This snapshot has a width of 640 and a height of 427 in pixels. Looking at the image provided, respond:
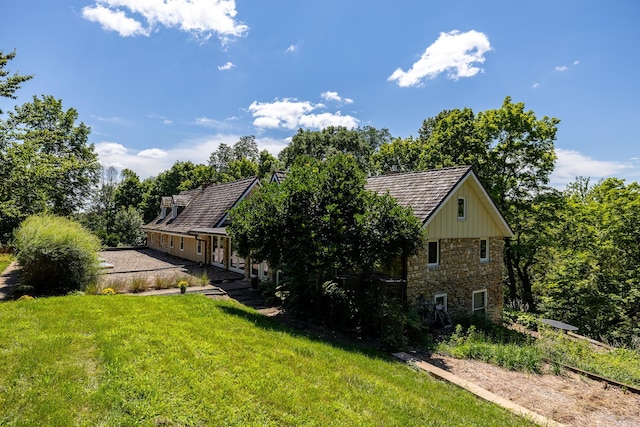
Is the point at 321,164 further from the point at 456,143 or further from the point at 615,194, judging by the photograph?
the point at 615,194

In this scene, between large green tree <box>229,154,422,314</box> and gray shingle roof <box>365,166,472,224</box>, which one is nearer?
large green tree <box>229,154,422,314</box>

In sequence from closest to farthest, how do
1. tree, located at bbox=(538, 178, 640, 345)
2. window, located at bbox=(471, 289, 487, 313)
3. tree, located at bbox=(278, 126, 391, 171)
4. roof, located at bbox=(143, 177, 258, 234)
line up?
window, located at bbox=(471, 289, 487, 313) → tree, located at bbox=(538, 178, 640, 345) → roof, located at bbox=(143, 177, 258, 234) → tree, located at bbox=(278, 126, 391, 171)

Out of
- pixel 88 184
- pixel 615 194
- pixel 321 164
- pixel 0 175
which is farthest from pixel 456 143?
pixel 88 184

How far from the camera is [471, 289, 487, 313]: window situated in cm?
1666

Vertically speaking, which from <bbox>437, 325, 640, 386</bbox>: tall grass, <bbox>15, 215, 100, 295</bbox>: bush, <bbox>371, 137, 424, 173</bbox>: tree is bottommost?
<bbox>437, 325, 640, 386</bbox>: tall grass

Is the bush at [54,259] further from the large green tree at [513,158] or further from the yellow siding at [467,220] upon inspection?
the large green tree at [513,158]

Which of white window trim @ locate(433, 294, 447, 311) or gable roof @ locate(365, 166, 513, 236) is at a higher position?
gable roof @ locate(365, 166, 513, 236)

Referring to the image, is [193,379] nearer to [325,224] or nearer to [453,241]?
[325,224]

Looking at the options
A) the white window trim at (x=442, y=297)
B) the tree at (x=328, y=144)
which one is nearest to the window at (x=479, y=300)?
the white window trim at (x=442, y=297)

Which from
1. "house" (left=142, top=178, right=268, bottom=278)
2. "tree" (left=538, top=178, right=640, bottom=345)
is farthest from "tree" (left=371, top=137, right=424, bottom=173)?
"house" (left=142, top=178, right=268, bottom=278)

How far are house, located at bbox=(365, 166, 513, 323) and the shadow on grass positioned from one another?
3958mm

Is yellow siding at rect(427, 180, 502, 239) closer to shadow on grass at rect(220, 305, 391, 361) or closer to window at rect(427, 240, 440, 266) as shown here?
window at rect(427, 240, 440, 266)

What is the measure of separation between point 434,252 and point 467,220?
2.47 m

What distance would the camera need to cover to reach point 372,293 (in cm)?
1150
